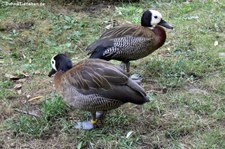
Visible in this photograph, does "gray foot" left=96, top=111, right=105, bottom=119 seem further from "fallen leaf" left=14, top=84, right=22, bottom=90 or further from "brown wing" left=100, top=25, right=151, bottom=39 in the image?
"fallen leaf" left=14, top=84, right=22, bottom=90

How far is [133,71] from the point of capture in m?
5.49

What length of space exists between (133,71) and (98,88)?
1586mm

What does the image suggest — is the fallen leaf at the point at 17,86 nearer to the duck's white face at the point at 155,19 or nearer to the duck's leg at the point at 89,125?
the duck's leg at the point at 89,125

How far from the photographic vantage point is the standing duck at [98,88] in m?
3.94

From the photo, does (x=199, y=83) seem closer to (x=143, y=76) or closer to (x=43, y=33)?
(x=143, y=76)

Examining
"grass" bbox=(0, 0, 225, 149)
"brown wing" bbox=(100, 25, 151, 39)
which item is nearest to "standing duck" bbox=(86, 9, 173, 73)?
"brown wing" bbox=(100, 25, 151, 39)

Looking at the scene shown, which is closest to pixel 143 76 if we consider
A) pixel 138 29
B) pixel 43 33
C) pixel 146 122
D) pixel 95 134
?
pixel 138 29

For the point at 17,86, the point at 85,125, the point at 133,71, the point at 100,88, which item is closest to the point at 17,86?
the point at 17,86

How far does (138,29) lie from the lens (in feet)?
16.9

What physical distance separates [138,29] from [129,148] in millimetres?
1739

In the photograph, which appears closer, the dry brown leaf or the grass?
the grass

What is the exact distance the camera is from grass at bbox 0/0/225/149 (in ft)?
13.5

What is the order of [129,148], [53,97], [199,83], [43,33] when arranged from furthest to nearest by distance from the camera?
[43,33]
[199,83]
[53,97]
[129,148]

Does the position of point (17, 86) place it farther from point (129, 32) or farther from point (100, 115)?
point (129, 32)
